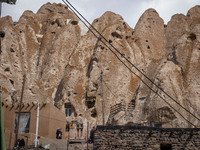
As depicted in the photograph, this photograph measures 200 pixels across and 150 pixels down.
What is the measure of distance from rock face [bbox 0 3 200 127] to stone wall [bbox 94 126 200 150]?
8869 millimetres

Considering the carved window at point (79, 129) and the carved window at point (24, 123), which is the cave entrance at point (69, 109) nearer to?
the carved window at point (79, 129)

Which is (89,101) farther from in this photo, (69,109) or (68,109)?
(68,109)

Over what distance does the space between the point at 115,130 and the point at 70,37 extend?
113 feet

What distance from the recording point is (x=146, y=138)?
13.0 meters

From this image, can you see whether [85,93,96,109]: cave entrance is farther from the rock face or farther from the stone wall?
the stone wall

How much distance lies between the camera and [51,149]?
776 inches

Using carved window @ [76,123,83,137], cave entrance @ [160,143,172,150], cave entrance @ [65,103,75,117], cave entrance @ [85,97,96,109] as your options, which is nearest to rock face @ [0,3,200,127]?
cave entrance @ [85,97,96,109]

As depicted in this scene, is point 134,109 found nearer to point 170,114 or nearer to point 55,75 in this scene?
point 170,114

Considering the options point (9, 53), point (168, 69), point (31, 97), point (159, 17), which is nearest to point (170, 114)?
point (168, 69)

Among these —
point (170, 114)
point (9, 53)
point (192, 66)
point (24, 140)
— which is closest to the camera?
point (24, 140)

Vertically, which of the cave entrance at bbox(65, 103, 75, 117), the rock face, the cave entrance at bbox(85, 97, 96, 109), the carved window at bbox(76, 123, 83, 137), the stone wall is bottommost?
the stone wall

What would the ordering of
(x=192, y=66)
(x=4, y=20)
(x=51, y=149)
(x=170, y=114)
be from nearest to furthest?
(x=51, y=149) < (x=170, y=114) < (x=192, y=66) < (x=4, y=20)

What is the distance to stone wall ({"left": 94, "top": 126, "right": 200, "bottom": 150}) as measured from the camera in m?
12.9

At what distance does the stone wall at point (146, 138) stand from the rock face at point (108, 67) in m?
8.87
